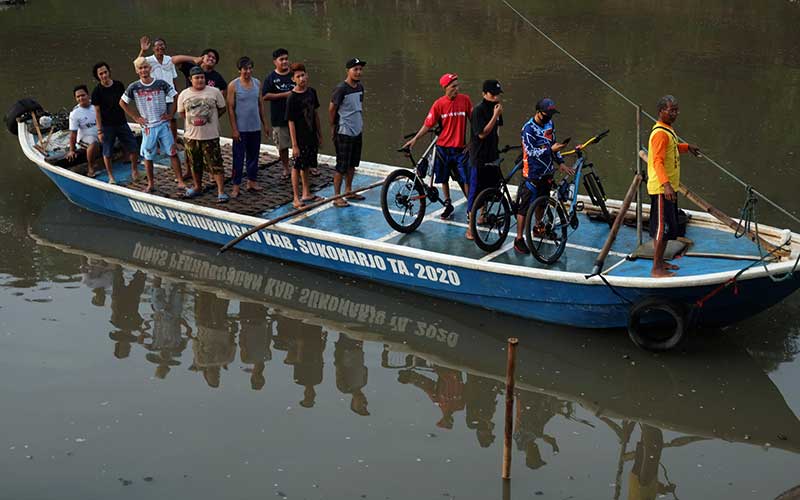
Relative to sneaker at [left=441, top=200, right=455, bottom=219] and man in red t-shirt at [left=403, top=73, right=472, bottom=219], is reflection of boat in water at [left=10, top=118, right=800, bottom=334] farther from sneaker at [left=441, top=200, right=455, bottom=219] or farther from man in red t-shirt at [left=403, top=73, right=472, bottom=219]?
man in red t-shirt at [left=403, top=73, right=472, bottom=219]

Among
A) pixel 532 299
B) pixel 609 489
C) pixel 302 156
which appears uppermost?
pixel 302 156

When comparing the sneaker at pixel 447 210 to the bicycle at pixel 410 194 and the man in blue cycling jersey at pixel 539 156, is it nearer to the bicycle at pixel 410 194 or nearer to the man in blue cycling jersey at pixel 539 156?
the bicycle at pixel 410 194

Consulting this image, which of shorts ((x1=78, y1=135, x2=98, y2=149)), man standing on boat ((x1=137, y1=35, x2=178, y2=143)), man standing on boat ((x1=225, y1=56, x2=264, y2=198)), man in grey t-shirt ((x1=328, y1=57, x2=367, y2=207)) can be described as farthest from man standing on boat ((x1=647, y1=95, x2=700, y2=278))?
shorts ((x1=78, y1=135, x2=98, y2=149))

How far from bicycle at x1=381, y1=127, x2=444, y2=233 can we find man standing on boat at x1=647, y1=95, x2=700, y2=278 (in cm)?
257

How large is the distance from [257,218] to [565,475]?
5169mm

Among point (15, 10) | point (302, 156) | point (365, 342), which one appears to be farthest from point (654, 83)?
point (15, 10)

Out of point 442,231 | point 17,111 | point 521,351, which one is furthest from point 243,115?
point 521,351

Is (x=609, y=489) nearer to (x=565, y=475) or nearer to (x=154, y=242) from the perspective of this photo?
(x=565, y=475)

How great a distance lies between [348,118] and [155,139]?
107 inches

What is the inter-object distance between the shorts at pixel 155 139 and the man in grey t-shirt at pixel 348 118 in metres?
2.27

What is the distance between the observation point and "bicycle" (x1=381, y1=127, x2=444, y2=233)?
10.3 m

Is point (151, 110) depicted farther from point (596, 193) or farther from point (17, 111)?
point (596, 193)

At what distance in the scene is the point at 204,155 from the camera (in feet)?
37.8

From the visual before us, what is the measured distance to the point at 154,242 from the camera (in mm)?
12164
